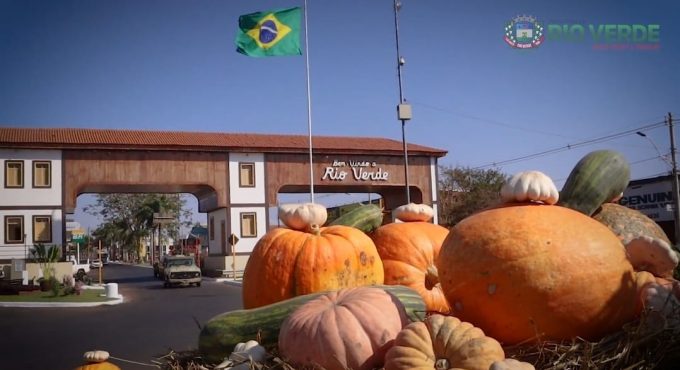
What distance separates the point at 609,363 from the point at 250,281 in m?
2.31

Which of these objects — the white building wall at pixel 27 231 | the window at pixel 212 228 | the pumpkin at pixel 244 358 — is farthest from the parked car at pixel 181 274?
the pumpkin at pixel 244 358

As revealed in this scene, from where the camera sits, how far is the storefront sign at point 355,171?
A: 115 feet

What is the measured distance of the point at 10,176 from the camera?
29.8 m

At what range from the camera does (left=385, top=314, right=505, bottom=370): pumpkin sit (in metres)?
2.00

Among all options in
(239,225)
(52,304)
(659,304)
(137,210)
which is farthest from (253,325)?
(137,210)

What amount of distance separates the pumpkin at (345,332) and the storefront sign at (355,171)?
32.4 metres


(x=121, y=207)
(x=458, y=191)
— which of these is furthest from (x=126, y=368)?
(x=121, y=207)

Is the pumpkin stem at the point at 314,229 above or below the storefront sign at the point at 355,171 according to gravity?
below

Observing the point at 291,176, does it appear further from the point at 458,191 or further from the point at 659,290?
the point at 659,290

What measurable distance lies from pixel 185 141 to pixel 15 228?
10346 mm

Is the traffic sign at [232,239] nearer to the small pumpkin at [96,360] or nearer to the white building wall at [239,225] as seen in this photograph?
the white building wall at [239,225]

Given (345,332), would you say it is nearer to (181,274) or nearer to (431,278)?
(431,278)

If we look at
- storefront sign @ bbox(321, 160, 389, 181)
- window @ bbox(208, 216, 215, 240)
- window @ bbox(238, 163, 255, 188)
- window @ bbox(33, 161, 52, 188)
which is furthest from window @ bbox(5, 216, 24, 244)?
storefront sign @ bbox(321, 160, 389, 181)

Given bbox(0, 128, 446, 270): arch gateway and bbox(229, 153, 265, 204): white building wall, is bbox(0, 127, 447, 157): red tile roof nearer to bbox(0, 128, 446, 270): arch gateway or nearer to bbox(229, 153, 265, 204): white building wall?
bbox(0, 128, 446, 270): arch gateway
